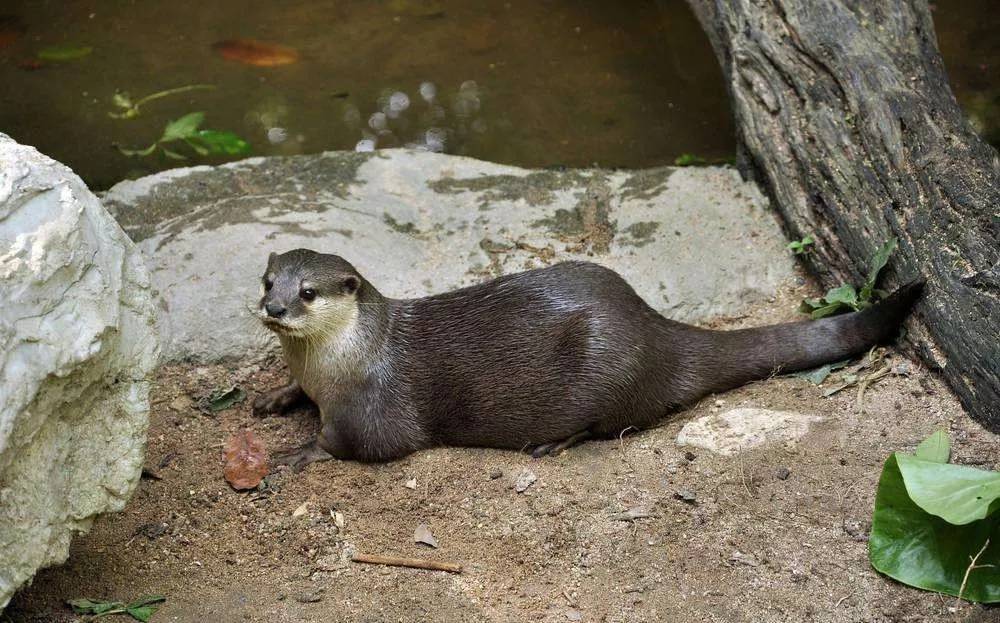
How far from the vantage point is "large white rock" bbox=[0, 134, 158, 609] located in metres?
2.14

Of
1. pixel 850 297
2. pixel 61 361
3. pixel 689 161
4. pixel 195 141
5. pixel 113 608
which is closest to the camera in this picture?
pixel 61 361

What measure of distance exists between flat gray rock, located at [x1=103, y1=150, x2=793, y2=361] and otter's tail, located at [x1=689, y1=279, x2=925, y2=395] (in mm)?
517

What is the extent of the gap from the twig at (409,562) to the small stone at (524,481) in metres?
0.39

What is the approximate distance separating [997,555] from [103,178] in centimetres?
416

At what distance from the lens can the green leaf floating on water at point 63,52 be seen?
19.2ft

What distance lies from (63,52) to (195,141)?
1.29 m

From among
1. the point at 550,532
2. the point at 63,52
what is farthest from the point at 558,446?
the point at 63,52

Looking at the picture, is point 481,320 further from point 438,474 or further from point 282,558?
point 282,558

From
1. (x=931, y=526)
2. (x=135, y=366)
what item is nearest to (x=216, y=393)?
(x=135, y=366)

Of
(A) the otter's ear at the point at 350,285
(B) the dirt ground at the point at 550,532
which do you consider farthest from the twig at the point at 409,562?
(A) the otter's ear at the point at 350,285

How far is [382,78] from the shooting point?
575 centimetres

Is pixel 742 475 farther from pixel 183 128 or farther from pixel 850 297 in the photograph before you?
pixel 183 128

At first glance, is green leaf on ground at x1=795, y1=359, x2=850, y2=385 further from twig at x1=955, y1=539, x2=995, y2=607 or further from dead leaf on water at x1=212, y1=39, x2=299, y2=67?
dead leaf on water at x1=212, y1=39, x2=299, y2=67

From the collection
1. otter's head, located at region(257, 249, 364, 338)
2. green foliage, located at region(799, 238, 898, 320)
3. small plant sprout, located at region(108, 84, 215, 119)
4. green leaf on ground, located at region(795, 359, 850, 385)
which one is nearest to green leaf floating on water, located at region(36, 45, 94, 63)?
small plant sprout, located at region(108, 84, 215, 119)
